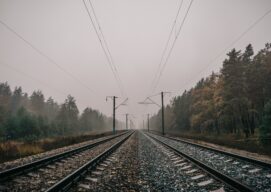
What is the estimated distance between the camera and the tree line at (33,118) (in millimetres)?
59531

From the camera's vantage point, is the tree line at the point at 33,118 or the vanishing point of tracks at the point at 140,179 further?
the tree line at the point at 33,118

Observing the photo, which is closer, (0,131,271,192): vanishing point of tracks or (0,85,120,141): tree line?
(0,131,271,192): vanishing point of tracks

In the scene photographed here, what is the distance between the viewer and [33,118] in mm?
62875

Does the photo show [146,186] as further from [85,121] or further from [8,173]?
[85,121]

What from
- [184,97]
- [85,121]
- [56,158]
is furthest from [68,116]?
[56,158]

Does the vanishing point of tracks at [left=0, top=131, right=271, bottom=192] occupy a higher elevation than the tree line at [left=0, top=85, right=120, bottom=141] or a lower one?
lower

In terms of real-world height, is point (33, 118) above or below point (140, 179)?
above

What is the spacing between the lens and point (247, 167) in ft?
28.8

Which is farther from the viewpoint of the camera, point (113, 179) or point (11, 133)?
point (11, 133)

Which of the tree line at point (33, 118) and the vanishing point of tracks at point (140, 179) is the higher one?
the tree line at point (33, 118)

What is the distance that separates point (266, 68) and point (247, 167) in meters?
39.3

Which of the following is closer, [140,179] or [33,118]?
[140,179]

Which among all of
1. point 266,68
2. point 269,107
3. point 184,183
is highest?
point 266,68

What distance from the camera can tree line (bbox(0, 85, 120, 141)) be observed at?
59531 mm
